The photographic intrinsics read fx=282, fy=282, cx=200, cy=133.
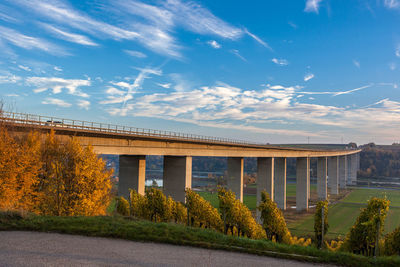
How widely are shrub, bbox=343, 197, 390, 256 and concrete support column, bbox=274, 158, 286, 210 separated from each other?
58.2 meters

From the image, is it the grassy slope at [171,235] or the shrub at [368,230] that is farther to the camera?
the shrub at [368,230]

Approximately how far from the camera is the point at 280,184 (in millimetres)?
75375

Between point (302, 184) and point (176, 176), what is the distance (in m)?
46.3

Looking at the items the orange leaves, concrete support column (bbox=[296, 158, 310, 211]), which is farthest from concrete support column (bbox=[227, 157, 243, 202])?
the orange leaves

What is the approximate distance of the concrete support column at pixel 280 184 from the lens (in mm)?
72750

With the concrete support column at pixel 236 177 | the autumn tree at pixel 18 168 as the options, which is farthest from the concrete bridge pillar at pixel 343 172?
the autumn tree at pixel 18 168

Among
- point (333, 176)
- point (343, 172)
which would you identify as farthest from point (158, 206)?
point (343, 172)

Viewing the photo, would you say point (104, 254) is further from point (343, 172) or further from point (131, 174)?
point (343, 172)

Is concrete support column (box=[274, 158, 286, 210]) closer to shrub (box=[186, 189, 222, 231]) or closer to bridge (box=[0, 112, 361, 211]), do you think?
bridge (box=[0, 112, 361, 211])

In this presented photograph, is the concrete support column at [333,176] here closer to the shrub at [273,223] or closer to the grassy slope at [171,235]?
the shrub at [273,223]

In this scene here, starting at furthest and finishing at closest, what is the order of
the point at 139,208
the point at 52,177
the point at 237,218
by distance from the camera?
the point at 52,177, the point at 139,208, the point at 237,218

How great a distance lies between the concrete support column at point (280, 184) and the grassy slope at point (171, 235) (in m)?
63.0

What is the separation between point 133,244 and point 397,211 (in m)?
74.0

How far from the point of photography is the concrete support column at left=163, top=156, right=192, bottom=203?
145 feet
